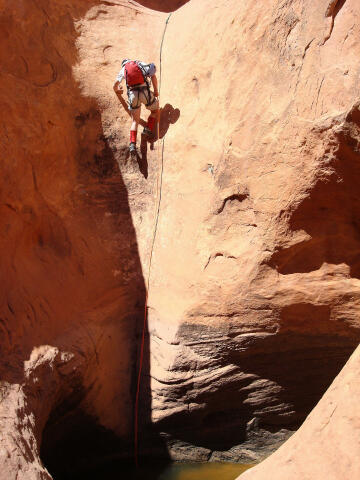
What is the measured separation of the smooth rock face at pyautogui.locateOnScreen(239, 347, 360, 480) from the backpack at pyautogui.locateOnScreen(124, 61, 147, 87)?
3.63 meters

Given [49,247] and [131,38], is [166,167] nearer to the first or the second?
[49,247]

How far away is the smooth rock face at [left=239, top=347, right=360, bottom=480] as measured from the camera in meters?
2.47

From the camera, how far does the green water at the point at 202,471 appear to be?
5.38 m

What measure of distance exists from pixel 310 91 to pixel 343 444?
9.30ft

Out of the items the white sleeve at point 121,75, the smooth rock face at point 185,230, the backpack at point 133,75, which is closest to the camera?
the smooth rock face at point 185,230

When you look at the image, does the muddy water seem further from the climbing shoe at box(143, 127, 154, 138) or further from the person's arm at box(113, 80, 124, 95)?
the person's arm at box(113, 80, 124, 95)

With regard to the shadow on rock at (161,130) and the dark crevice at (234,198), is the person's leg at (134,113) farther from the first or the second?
the dark crevice at (234,198)

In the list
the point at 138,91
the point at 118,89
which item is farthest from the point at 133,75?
the point at 118,89

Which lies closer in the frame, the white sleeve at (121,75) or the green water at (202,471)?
the white sleeve at (121,75)

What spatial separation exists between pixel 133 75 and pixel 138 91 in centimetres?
19

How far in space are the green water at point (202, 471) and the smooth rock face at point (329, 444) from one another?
2.79 meters

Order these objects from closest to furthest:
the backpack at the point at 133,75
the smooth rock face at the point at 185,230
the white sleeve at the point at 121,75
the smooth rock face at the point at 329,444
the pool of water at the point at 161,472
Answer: the smooth rock face at the point at 329,444 < the smooth rock face at the point at 185,230 < the backpack at the point at 133,75 < the white sleeve at the point at 121,75 < the pool of water at the point at 161,472

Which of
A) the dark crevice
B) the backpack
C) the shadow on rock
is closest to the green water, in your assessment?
the dark crevice

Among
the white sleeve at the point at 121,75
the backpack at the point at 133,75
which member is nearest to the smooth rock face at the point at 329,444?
the backpack at the point at 133,75
